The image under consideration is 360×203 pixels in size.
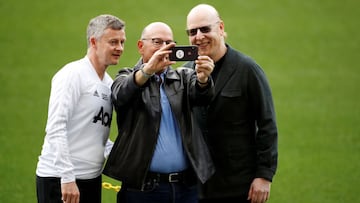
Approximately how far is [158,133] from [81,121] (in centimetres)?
62

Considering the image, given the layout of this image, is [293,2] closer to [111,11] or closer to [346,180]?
[111,11]

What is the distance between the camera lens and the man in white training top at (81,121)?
617 cm

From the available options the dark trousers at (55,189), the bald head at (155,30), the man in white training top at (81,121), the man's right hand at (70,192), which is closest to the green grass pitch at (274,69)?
the dark trousers at (55,189)

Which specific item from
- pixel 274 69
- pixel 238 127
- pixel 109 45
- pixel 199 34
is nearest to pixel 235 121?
pixel 238 127

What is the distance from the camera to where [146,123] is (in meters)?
6.23

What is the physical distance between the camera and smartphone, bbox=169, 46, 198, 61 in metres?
6.11

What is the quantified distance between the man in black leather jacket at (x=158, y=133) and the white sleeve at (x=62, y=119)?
1.05 feet

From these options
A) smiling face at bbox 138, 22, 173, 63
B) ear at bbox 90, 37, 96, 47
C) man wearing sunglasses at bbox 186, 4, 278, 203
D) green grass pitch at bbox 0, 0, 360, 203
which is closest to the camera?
smiling face at bbox 138, 22, 173, 63

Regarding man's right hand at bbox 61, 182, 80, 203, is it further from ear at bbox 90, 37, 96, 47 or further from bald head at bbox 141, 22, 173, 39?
bald head at bbox 141, 22, 173, 39

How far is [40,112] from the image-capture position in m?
16.4

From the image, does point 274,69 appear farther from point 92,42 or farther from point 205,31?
point 92,42

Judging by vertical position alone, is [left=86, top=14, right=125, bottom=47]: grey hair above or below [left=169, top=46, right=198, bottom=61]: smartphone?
above

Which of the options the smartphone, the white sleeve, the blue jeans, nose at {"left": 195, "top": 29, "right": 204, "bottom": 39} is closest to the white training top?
the white sleeve

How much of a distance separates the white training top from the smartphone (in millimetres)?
706
